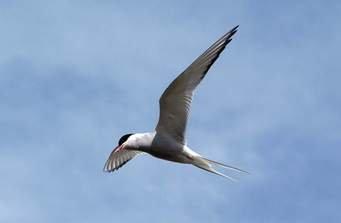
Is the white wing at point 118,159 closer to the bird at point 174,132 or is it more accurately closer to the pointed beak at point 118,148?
the pointed beak at point 118,148

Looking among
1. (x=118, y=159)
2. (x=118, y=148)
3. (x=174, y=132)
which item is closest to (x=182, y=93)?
(x=174, y=132)

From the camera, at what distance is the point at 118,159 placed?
56.4 ft

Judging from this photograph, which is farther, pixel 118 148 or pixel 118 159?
pixel 118 159

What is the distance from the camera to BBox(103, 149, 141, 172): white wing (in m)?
17.1

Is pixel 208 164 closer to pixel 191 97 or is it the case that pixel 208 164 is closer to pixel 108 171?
pixel 191 97

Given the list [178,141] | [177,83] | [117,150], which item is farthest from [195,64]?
[117,150]

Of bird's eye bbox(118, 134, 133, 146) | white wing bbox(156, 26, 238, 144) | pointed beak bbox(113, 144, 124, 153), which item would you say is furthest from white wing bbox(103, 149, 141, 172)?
white wing bbox(156, 26, 238, 144)

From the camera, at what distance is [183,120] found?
49.8 ft

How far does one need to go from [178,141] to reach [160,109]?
1.93ft

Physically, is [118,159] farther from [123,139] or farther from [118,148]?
[123,139]

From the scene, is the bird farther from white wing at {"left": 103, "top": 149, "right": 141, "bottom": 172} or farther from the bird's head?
white wing at {"left": 103, "top": 149, "right": 141, "bottom": 172}

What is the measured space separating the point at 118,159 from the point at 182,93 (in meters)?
2.89

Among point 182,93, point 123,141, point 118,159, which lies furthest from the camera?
point 118,159

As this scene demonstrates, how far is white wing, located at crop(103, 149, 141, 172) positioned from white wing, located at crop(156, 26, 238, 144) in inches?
79.3
